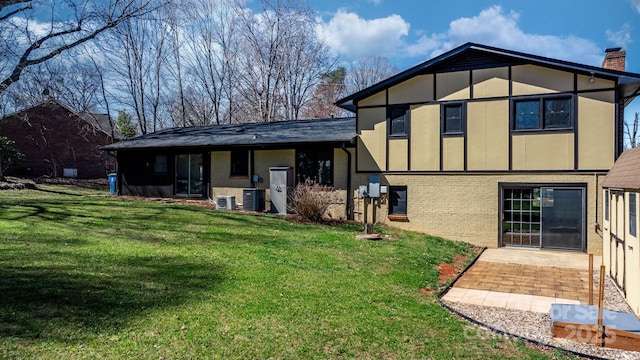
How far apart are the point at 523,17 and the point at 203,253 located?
41.5 feet

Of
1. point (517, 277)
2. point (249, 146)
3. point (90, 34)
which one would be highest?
point (90, 34)

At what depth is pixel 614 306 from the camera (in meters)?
6.08

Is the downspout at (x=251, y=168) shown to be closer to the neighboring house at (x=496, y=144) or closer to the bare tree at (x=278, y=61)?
the neighboring house at (x=496, y=144)

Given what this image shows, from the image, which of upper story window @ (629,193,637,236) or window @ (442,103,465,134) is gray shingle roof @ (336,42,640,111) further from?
upper story window @ (629,193,637,236)

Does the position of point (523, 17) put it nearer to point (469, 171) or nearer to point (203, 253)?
point (469, 171)

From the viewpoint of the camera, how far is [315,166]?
46.2 ft

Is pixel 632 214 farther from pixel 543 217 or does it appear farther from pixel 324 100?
pixel 324 100

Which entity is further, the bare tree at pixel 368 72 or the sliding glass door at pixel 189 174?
the bare tree at pixel 368 72

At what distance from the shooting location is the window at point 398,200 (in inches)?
504

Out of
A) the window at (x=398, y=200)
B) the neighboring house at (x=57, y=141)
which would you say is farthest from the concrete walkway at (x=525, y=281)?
the neighboring house at (x=57, y=141)

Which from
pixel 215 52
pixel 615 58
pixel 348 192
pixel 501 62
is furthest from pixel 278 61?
pixel 615 58

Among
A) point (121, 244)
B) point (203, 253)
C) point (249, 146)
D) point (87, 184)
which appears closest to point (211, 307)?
point (203, 253)

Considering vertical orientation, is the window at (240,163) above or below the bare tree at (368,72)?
below

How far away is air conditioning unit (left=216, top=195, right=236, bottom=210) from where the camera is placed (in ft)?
47.3
